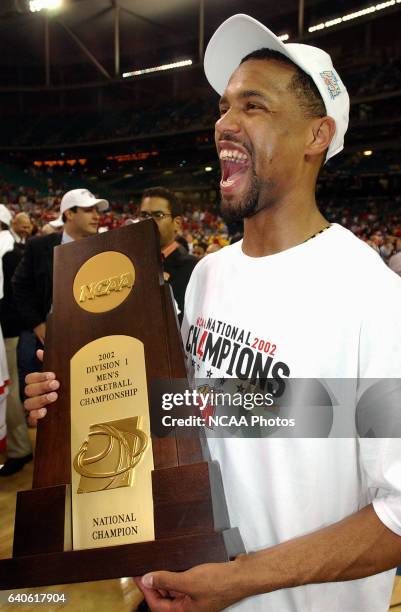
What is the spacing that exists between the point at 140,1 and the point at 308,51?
16.0 meters

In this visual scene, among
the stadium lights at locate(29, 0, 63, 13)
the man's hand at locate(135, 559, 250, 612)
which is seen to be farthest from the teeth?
the stadium lights at locate(29, 0, 63, 13)

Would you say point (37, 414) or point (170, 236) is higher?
point (170, 236)

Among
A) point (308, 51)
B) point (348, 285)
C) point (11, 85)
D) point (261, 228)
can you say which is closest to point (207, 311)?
point (261, 228)

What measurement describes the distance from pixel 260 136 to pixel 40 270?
262cm

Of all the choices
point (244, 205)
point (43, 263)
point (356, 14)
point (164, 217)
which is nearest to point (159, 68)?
point (356, 14)

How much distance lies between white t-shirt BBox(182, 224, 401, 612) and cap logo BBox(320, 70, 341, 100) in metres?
0.25

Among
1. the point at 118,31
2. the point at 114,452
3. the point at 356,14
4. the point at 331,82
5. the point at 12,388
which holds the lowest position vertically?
the point at 114,452

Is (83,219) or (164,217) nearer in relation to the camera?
(164,217)

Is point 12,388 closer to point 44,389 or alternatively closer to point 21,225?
point 21,225

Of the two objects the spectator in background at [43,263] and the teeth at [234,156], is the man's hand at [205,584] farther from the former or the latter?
the spectator in background at [43,263]

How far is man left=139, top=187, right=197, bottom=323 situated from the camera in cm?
294

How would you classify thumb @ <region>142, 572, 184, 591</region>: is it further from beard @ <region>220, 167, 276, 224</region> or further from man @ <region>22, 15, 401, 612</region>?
beard @ <region>220, 167, 276, 224</region>

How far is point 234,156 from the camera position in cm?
102

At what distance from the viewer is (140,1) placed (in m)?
14.8
